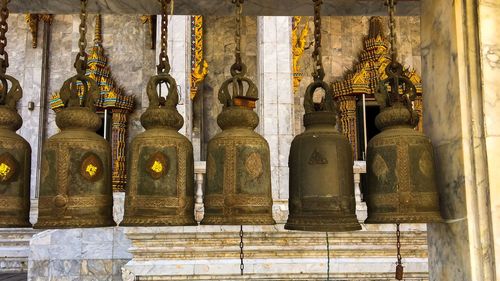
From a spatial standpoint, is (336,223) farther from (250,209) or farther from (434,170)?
(434,170)

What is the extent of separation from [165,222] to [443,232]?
1568 millimetres

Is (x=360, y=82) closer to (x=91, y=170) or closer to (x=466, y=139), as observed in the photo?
(x=466, y=139)

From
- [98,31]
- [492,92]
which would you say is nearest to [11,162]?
[492,92]

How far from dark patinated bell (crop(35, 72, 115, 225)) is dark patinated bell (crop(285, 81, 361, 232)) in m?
1.04

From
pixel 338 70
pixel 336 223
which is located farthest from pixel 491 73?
pixel 338 70

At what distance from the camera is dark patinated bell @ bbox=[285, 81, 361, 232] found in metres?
2.60

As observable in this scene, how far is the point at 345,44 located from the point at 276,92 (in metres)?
3.81

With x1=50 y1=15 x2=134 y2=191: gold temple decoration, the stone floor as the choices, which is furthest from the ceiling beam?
x1=50 y1=15 x2=134 y2=191: gold temple decoration

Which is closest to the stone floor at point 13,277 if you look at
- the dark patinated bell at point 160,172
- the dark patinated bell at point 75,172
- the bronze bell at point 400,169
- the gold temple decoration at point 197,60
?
the gold temple decoration at point 197,60

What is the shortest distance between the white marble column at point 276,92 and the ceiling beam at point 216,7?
4889mm

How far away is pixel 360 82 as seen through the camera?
1116 cm

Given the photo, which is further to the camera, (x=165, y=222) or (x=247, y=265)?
(x=247, y=265)

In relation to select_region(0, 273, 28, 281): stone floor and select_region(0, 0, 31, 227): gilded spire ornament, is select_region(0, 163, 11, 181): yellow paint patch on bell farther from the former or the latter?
select_region(0, 273, 28, 281): stone floor

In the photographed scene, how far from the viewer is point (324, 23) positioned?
11.6m
